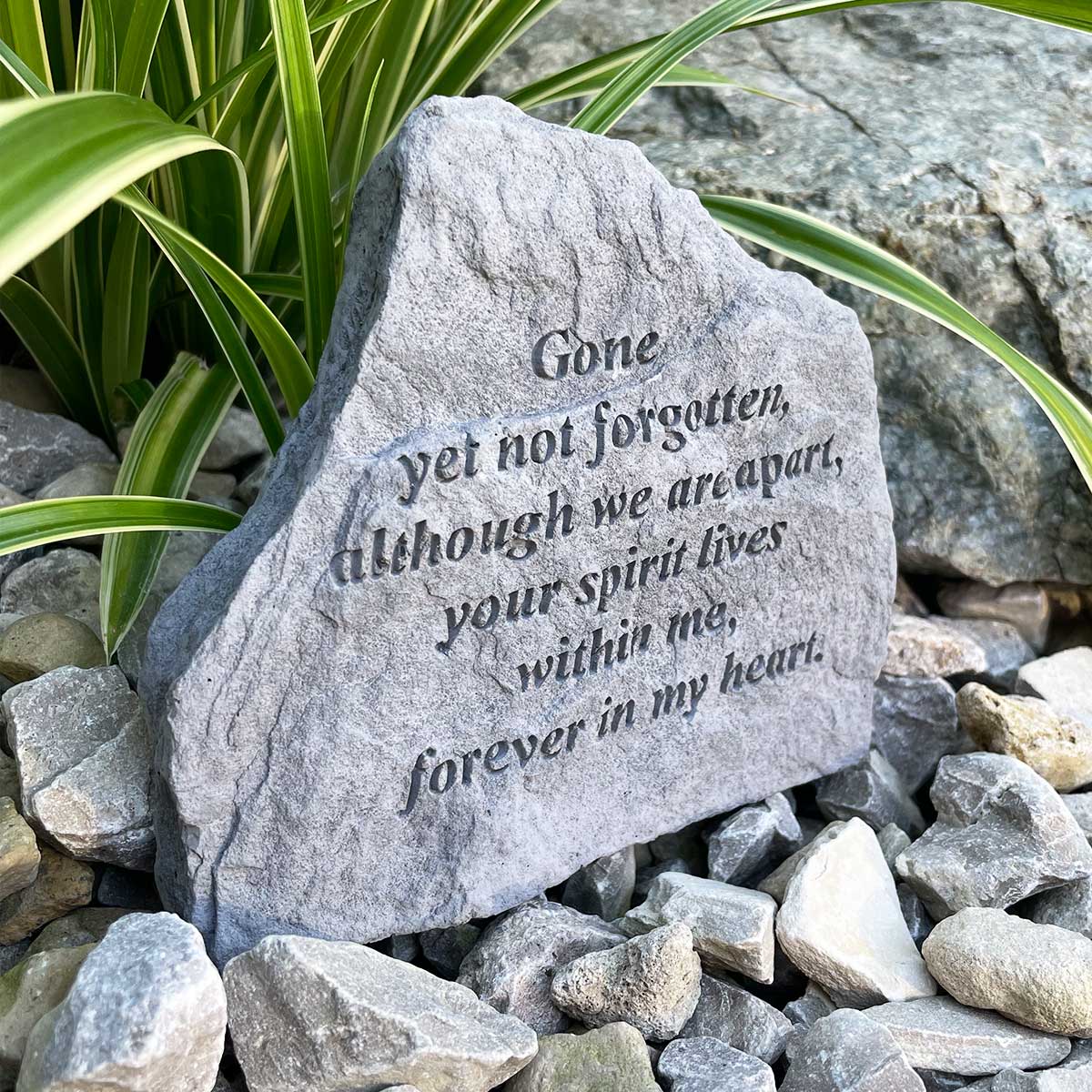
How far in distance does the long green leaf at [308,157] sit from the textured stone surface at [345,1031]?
0.60 meters

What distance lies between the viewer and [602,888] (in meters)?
1.29

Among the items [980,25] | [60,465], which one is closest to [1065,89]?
[980,25]

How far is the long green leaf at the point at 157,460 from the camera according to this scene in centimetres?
125

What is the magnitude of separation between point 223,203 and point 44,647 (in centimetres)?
55

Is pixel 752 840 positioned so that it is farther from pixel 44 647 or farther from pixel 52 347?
pixel 52 347

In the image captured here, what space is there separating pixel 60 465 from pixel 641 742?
0.85m

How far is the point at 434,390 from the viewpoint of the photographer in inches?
41.7

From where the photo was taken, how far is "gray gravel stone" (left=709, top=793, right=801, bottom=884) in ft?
4.38

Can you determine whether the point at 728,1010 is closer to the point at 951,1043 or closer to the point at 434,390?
the point at 951,1043

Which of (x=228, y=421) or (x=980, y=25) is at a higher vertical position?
(x=980, y=25)

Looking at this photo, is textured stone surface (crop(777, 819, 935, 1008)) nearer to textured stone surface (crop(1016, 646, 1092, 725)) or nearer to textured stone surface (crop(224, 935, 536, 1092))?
textured stone surface (crop(224, 935, 536, 1092))

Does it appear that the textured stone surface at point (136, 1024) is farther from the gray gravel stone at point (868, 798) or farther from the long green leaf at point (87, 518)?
the gray gravel stone at point (868, 798)

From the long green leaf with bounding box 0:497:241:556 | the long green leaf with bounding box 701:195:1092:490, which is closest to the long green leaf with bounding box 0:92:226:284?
the long green leaf with bounding box 0:497:241:556

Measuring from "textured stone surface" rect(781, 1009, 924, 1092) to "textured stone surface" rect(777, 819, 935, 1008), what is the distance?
0.08 meters
